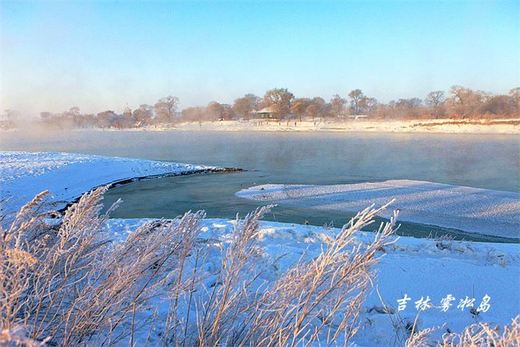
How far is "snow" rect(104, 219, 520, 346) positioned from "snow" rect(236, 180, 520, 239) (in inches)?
129

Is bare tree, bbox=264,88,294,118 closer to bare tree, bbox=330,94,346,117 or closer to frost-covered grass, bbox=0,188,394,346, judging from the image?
bare tree, bbox=330,94,346,117

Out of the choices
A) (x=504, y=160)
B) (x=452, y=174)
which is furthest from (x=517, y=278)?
(x=504, y=160)

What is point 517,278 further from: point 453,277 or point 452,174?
point 452,174

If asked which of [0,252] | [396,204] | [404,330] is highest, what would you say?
[0,252]

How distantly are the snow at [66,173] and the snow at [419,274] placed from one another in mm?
7444

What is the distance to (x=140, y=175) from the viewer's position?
1936 cm

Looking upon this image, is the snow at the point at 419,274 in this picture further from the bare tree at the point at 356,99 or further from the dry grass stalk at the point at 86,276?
the bare tree at the point at 356,99

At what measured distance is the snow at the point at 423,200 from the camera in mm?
10859

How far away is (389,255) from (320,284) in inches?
190

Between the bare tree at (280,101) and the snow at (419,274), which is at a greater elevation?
the bare tree at (280,101)

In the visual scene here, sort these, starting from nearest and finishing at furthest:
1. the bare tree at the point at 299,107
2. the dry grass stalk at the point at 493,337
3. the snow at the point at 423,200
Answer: the dry grass stalk at the point at 493,337 → the snow at the point at 423,200 → the bare tree at the point at 299,107

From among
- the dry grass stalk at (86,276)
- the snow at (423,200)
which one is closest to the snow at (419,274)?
the dry grass stalk at (86,276)

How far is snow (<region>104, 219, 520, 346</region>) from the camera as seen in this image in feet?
13.5

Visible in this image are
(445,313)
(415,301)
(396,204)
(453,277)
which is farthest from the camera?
(396,204)
